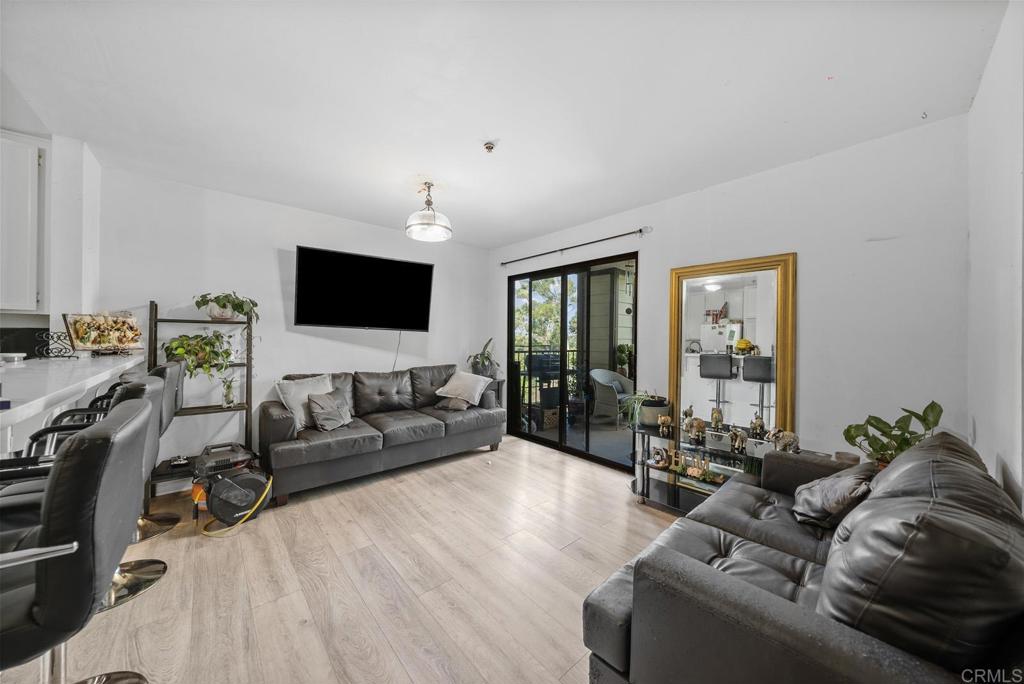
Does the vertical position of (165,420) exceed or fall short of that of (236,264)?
it falls short

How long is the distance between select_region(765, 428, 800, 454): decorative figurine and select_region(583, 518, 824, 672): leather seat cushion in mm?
1021

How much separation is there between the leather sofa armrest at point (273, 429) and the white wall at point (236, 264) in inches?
26.5

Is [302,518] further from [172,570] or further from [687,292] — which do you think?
[687,292]

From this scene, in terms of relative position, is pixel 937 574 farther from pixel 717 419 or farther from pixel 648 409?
pixel 648 409

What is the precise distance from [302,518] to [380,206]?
107 inches

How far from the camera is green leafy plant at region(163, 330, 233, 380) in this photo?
9.05ft

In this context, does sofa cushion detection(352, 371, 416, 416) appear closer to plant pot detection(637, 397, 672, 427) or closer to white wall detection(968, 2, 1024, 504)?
plant pot detection(637, 397, 672, 427)

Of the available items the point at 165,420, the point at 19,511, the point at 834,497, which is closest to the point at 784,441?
the point at 834,497

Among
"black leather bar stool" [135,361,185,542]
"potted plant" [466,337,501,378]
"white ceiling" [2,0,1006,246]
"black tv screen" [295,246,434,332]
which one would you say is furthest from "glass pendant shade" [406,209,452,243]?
"potted plant" [466,337,501,378]

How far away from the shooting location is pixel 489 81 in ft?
5.71

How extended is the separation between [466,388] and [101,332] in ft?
9.24

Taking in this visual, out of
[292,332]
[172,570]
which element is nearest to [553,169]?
[292,332]

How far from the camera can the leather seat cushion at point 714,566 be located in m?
1.12

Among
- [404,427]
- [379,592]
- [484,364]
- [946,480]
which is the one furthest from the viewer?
[484,364]
